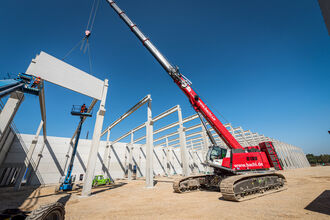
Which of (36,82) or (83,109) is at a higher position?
(83,109)

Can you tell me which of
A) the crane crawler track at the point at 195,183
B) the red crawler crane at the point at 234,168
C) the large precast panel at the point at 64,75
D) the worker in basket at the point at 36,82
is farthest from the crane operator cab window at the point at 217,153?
the worker in basket at the point at 36,82

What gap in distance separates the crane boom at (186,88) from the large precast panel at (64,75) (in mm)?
5438

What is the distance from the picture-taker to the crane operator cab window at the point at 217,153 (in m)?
7.72

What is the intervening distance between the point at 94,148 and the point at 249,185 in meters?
9.64

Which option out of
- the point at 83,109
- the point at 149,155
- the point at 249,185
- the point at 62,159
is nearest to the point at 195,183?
the point at 249,185

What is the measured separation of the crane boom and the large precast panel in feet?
17.8

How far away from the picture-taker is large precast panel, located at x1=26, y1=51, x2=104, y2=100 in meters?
8.46

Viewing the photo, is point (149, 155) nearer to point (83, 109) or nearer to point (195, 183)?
point (195, 183)

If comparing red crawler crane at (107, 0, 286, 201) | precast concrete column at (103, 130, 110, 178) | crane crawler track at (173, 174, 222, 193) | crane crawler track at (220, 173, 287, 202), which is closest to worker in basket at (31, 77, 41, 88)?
red crawler crane at (107, 0, 286, 201)

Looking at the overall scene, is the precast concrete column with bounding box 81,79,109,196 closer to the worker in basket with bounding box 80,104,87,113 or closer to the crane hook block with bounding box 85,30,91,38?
the crane hook block with bounding box 85,30,91,38

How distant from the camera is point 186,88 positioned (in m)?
9.71

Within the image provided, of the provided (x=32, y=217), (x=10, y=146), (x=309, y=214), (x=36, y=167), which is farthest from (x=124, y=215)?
(x=10, y=146)

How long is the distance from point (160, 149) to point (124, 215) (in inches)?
988

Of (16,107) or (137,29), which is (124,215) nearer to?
(16,107)
